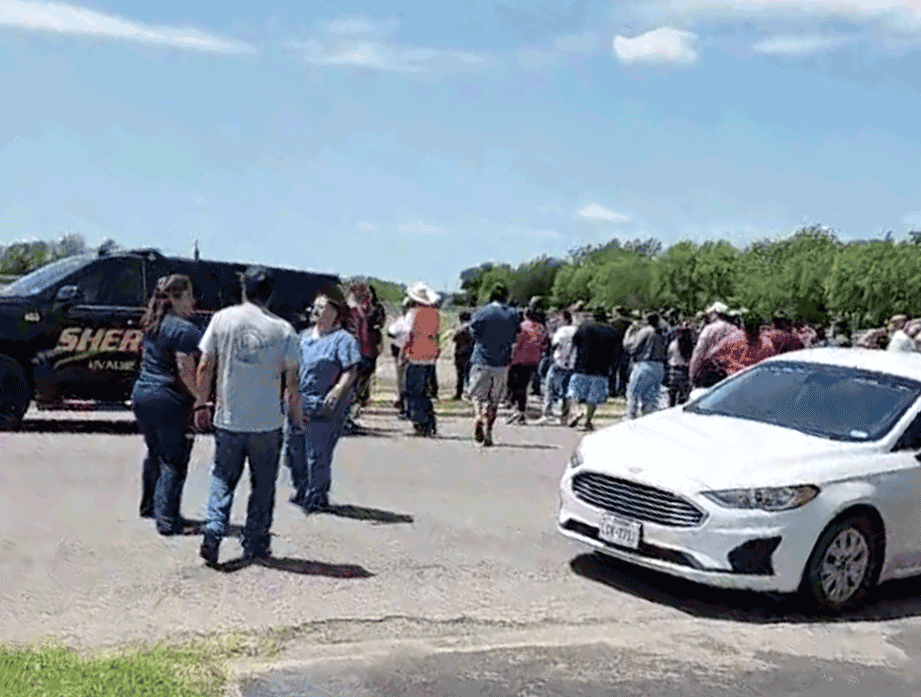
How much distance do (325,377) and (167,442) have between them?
4.87 feet

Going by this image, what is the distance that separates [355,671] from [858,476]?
3579 millimetres

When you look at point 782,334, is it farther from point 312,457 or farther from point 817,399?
point 312,457

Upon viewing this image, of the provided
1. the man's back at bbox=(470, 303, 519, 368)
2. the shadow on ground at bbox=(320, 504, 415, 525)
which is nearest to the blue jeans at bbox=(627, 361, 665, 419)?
the man's back at bbox=(470, 303, 519, 368)

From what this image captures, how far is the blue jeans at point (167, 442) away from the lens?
9.23 meters

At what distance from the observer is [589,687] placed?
21.3 feet

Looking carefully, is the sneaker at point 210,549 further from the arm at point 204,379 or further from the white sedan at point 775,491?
the white sedan at point 775,491

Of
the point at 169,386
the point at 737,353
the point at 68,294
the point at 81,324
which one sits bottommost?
the point at 169,386

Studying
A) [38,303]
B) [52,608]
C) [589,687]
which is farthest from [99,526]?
[38,303]

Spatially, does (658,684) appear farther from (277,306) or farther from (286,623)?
(277,306)

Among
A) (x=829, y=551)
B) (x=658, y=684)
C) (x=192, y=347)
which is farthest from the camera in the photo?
(x=192, y=347)

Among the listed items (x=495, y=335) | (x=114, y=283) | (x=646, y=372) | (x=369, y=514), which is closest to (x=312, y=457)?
(x=369, y=514)

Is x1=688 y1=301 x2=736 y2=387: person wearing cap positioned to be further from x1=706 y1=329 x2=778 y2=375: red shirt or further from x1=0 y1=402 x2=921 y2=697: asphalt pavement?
x1=0 y1=402 x2=921 y2=697: asphalt pavement

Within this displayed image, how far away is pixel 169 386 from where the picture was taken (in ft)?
30.3

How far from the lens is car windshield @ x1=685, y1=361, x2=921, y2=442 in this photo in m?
8.98
